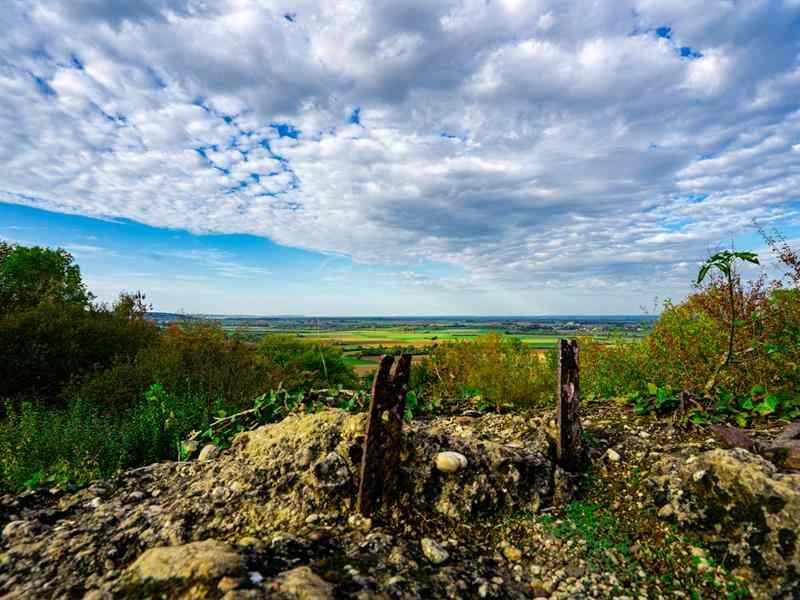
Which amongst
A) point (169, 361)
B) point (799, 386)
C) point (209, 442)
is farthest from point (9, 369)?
point (799, 386)

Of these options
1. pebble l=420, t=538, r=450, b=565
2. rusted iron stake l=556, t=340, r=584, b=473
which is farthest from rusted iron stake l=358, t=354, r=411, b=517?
rusted iron stake l=556, t=340, r=584, b=473

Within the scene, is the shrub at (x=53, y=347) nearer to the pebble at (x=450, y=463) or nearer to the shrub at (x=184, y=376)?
the shrub at (x=184, y=376)

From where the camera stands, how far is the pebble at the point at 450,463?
8.93ft

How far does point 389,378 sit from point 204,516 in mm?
1413

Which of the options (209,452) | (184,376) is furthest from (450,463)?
(184,376)

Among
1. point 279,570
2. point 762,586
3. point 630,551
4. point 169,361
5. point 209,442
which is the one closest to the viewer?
point 279,570

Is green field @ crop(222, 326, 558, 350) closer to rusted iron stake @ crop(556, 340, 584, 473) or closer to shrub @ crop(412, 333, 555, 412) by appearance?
shrub @ crop(412, 333, 555, 412)

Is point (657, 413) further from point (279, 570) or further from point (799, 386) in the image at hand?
point (279, 570)

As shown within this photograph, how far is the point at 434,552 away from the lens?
221cm

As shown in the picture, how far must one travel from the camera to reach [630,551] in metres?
2.28

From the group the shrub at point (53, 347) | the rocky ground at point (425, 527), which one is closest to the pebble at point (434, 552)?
the rocky ground at point (425, 527)

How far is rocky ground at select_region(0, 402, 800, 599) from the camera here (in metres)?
1.92

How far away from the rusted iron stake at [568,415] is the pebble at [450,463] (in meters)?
0.77

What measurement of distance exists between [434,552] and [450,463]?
603mm
